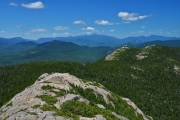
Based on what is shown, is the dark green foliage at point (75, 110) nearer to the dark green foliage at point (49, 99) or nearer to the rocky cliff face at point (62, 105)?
the rocky cliff face at point (62, 105)

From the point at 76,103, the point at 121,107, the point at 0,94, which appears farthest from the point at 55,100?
the point at 0,94

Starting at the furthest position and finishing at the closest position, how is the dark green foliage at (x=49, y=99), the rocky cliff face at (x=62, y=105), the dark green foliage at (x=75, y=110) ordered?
the dark green foliage at (x=49, y=99) → the dark green foliage at (x=75, y=110) → the rocky cliff face at (x=62, y=105)

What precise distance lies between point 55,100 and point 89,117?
48.4 ft

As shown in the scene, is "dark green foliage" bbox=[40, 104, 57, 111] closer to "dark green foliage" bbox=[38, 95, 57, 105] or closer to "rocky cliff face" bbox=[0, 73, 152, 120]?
"rocky cliff face" bbox=[0, 73, 152, 120]

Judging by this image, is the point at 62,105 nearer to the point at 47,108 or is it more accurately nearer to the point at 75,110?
the point at 75,110

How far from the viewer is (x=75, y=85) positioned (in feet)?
331

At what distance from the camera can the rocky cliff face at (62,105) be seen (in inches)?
2122

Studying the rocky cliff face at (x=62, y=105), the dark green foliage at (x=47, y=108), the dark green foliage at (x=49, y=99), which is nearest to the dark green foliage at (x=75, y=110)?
the rocky cliff face at (x=62, y=105)

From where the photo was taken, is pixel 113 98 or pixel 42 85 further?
pixel 113 98

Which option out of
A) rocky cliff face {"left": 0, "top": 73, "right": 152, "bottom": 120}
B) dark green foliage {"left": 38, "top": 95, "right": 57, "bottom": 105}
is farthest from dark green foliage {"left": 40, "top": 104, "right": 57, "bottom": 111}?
dark green foliage {"left": 38, "top": 95, "right": 57, "bottom": 105}

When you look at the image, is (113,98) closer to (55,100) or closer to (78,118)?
(55,100)

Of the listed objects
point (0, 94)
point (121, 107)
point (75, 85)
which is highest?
point (75, 85)

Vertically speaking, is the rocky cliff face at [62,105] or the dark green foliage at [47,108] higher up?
the dark green foliage at [47,108]

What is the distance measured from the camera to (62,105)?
6319cm
